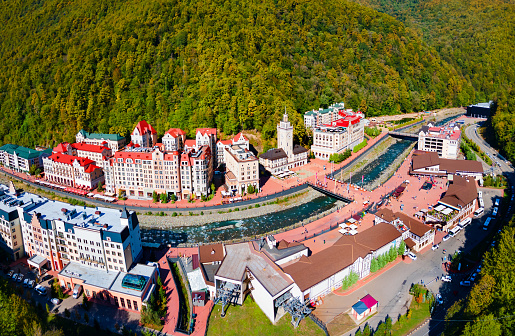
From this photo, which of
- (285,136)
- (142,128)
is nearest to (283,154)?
(285,136)

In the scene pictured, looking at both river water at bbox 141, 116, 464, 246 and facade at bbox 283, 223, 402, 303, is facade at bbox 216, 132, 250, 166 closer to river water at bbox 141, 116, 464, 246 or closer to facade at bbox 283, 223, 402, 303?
river water at bbox 141, 116, 464, 246

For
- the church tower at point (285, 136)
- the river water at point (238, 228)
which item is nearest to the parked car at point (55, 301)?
the river water at point (238, 228)

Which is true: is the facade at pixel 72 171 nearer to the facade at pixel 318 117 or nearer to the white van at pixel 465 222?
the facade at pixel 318 117

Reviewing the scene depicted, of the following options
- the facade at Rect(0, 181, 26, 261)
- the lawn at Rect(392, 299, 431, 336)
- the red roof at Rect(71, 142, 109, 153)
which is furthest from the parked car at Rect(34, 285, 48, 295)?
the red roof at Rect(71, 142, 109, 153)

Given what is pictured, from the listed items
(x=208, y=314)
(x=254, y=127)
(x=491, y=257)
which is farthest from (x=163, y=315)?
(x=254, y=127)

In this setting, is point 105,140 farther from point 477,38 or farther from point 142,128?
point 477,38

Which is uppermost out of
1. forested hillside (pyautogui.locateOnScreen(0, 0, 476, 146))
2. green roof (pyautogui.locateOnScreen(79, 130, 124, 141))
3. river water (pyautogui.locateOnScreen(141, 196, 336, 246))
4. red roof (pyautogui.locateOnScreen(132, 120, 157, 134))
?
forested hillside (pyautogui.locateOnScreen(0, 0, 476, 146))
